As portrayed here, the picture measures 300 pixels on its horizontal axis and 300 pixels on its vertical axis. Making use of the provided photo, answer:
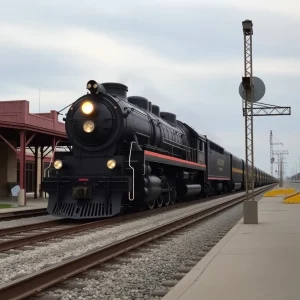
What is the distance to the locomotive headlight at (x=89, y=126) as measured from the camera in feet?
44.8

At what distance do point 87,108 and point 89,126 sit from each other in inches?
22.8

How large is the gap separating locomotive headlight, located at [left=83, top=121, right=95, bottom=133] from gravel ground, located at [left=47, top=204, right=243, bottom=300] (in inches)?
202

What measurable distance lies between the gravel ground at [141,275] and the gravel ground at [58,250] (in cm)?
112

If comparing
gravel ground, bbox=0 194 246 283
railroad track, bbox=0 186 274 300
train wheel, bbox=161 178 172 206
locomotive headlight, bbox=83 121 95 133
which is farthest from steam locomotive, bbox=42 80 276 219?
railroad track, bbox=0 186 274 300

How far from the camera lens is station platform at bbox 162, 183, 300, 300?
4.44 meters

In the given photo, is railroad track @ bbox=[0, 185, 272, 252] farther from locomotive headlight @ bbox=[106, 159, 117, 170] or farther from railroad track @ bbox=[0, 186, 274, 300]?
railroad track @ bbox=[0, 186, 274, 300]

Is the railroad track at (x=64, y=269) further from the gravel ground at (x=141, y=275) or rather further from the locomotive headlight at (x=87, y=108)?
the locomotive headlight at (x=87, y=108)

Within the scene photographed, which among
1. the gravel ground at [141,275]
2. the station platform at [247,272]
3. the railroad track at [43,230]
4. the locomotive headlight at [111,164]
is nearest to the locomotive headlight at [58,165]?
the locomotive headlight at [111,164]

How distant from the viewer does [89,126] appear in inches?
539

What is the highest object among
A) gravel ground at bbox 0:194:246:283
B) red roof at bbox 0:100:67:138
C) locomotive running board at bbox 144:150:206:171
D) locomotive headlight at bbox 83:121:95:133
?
red roof at bbox 0:100:67:138

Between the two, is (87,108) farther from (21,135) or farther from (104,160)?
(21,135)

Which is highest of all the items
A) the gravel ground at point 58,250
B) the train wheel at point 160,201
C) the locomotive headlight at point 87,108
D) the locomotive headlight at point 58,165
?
the locomotive headlight at point 87,108

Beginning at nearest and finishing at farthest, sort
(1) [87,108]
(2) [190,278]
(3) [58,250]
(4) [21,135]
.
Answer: (2) [190,278] → (3) [58,250] → (1) [87,108] → (4) [21,135]

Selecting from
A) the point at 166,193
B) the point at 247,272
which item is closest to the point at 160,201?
the point at 166,193
